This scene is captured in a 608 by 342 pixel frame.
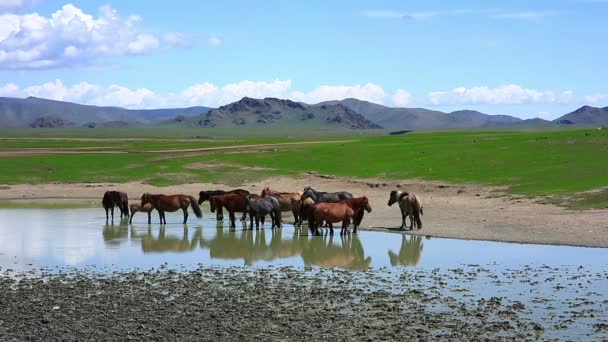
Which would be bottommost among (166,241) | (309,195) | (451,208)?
(166,241)

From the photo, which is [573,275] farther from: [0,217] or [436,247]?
[0,217]

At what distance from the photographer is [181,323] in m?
13.7

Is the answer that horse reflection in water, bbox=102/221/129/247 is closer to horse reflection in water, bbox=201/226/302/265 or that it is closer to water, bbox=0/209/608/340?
water, bbox=0/209/608/340

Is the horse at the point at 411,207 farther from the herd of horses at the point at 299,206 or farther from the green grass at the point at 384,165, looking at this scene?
the green grass at the point at 384,165

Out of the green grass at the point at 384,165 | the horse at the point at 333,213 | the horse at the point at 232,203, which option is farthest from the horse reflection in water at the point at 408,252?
the green grass at the point at 384,165

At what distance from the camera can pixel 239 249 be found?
77.9 ft

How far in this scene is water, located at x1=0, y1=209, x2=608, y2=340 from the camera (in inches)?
632

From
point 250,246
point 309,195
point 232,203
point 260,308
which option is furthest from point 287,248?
point 260,308

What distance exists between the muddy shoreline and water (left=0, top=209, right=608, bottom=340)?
0.54 feet

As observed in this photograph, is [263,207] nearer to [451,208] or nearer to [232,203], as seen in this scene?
[232,203]

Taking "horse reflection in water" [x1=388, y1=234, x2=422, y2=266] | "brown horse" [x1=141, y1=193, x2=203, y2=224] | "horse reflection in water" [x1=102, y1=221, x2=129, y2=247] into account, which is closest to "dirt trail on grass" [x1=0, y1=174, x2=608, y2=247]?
"horse reflection in water" [x1=388, y1=234, x2=422, y2=266]

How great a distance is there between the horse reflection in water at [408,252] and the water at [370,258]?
28mm

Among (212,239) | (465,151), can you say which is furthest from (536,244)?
(465,151)

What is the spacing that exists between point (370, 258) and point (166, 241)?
24.1ft
